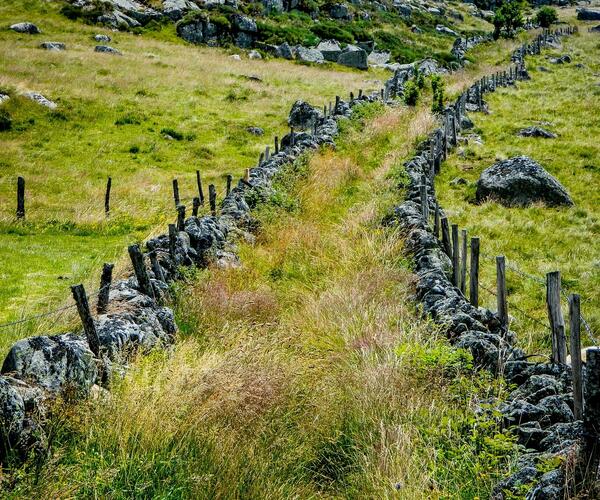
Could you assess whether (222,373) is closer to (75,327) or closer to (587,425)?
(75,327)

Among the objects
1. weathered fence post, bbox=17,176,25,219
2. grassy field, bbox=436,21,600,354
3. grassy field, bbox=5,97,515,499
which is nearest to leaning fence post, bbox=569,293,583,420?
grassy field, bbox=5,97,515,499

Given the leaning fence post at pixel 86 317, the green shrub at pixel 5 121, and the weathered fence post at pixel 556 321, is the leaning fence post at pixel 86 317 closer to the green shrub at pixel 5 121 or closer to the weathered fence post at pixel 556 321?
the weathered fence post at pixel 556 321

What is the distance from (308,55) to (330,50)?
380 cm

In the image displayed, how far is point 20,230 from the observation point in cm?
1991

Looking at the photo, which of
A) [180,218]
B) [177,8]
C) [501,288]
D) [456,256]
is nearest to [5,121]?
[180,218]

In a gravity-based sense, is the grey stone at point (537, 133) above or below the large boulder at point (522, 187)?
above

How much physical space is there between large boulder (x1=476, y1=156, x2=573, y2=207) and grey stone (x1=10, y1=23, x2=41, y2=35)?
53.0 m

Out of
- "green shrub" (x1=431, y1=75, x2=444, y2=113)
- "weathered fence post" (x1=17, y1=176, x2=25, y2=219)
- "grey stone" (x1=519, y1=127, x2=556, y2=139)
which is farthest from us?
"green shrub" (x1=431, y1=75, x2=444, y2=113)

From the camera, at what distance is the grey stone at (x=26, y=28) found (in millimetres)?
57562

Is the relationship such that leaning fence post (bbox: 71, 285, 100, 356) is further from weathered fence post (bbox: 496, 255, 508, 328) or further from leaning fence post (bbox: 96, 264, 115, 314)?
weathered fence post (bbox: 496, 255, 508, 328)

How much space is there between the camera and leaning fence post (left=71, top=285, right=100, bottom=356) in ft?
24.2

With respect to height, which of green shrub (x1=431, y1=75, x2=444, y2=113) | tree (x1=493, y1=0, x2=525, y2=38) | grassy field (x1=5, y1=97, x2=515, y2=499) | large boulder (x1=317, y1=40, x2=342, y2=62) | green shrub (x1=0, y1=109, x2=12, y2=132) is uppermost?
tree (x1=493, y1=0, x2=525, y2=38)

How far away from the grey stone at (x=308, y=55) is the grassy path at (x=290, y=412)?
195 ft

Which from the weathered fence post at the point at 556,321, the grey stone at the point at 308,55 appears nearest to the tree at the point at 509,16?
the grey stone at the point at 308,55
